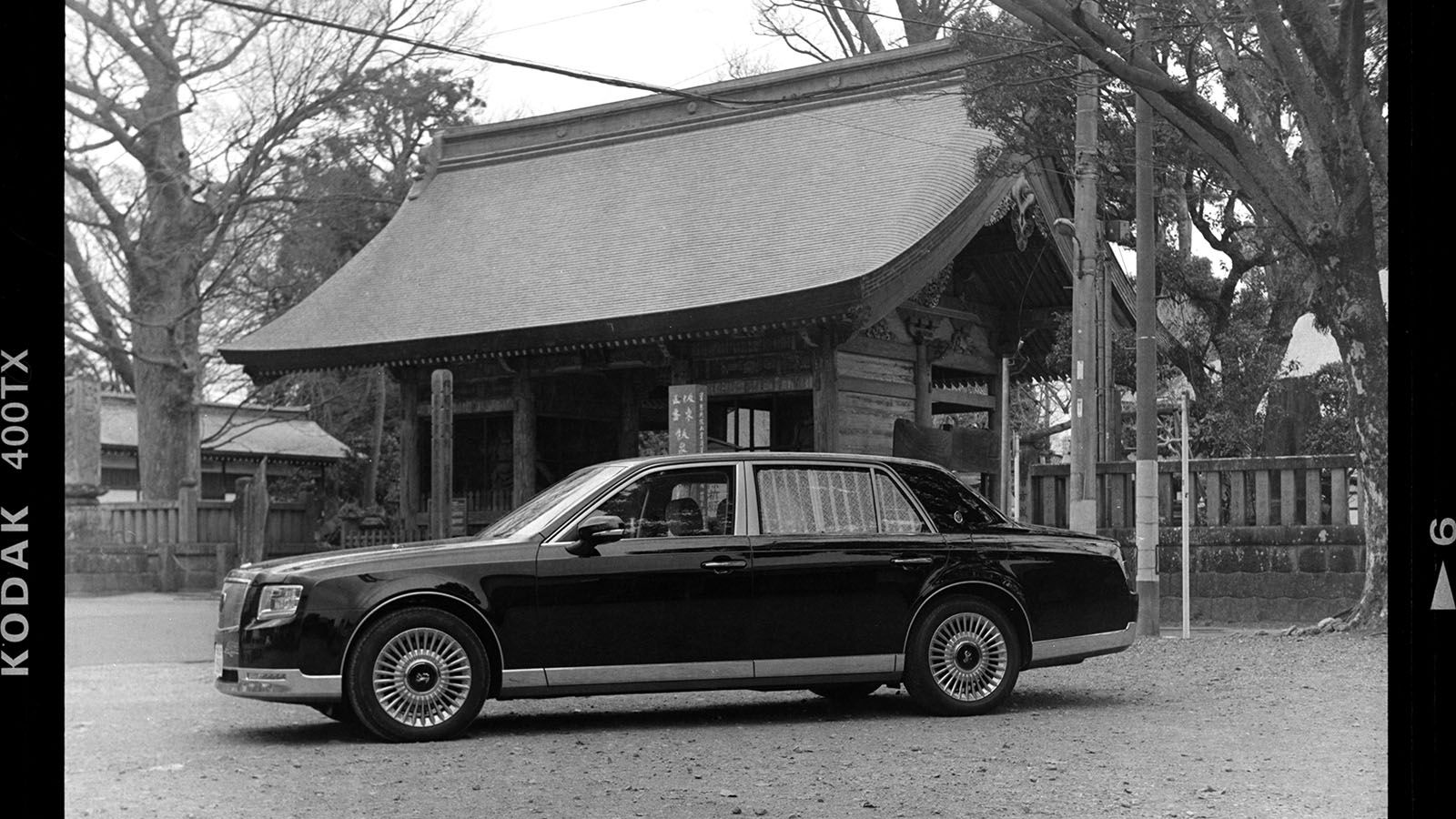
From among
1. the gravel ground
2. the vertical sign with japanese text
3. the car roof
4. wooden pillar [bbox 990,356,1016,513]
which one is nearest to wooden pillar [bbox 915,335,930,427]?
wooden pillar [bbox 990,356,1016,513]

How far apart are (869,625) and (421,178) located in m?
21.0

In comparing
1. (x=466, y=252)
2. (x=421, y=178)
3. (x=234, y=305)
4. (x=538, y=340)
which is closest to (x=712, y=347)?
(x=538, y=340)

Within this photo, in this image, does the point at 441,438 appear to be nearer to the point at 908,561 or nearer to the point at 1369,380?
the point at 908,561

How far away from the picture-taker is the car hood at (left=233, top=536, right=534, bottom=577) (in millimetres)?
8680

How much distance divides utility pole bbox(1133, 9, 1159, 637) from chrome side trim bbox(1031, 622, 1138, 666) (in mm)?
5854

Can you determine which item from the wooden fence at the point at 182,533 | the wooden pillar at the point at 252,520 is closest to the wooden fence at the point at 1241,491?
the wooden pillar at the point at 252,520

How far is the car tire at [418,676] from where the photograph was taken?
334 inches

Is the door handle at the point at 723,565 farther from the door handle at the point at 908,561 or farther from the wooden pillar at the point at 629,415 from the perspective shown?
the wooden pillar at the point at 629,415

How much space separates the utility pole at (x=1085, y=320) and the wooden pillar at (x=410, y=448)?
11.9 m

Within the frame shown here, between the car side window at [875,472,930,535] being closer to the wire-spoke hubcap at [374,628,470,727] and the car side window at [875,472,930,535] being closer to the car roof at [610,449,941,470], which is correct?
the car roof at [610,449,941,470]

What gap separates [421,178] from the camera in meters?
28.7

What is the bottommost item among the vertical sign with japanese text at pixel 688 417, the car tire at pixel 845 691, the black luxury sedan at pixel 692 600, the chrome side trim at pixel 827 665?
the car tire at pixel 845 691
